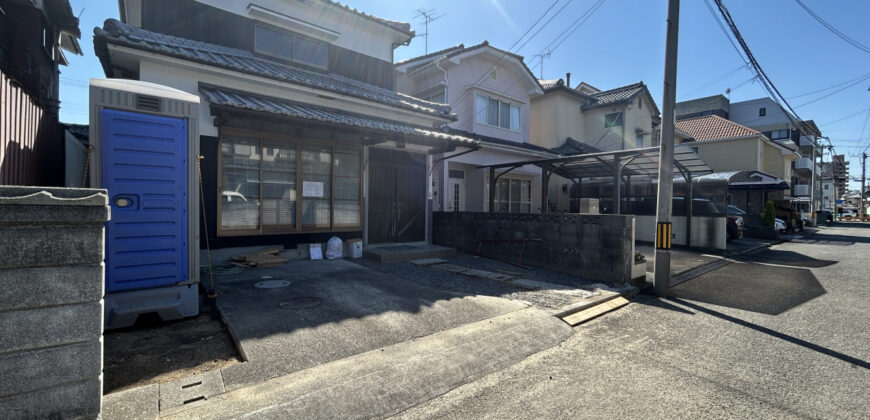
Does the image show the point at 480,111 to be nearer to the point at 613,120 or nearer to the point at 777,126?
the point at 613,120

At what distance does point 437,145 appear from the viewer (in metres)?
8.99

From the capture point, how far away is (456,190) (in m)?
13.2

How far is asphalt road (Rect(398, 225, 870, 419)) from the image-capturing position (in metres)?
2.86

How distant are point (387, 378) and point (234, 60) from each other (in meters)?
7.31

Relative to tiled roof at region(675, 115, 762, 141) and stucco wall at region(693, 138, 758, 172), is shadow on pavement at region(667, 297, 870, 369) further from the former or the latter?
tiled roof at region(675, 115, 762, 141)

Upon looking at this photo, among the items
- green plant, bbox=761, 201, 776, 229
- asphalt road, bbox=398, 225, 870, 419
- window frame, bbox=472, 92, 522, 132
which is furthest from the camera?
green plant, bbox=761, 201, 776, 229

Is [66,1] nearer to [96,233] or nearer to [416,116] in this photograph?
[416,116]

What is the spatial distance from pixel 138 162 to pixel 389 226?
614 centimetres

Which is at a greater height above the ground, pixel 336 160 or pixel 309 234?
pixel 336 160

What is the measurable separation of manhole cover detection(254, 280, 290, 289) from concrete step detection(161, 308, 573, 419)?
103 inches

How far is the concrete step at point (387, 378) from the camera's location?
8.50ft

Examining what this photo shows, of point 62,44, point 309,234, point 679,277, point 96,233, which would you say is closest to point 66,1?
point 62,44

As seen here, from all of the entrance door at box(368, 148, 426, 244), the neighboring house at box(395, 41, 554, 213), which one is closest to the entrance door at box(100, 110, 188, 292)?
the entrance door at box(368, 148, 426, 244)

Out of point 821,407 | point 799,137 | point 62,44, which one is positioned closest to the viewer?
point 821,407
